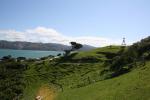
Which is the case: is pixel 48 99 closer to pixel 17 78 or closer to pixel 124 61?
pixel 124 61

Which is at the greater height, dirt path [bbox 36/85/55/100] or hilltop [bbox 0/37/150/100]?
hilltop [bbox 0/37/150/100]

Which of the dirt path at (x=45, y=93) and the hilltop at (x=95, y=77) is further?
the dirt path at (x=45, y=93)

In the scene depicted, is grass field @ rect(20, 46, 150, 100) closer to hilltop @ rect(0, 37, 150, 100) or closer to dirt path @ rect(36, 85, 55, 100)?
hilltop @ rect(0, 37, 150, 100)

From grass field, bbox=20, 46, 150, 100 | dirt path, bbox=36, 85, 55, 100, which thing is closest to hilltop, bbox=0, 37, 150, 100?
grass field, bbox=20, 46, 150, 100

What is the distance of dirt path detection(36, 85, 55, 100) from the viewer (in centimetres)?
5522

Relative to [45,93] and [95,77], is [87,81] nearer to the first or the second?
[95,77]

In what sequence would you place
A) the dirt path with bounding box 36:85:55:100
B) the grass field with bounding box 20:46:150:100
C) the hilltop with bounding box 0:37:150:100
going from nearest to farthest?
1. the grass field with bounding box 20:46:150:100
2. the hilltop with bounding box 0:37:150:100
3. the dirt path with bounding box 36:85:55:100

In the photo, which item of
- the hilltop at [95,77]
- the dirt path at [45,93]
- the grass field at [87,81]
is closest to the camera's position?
the grass field at [87,81]

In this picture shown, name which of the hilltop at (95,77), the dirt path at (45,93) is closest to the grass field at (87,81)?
the hilltop at (95,77)

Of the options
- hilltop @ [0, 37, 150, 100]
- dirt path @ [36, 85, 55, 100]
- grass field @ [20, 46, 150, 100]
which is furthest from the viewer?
dirt path @ [36, 85, 55, 100]

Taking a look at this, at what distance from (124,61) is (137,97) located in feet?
128

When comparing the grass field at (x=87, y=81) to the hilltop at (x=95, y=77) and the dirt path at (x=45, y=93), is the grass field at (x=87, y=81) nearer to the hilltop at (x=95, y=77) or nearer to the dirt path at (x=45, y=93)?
the hilltop at (x=95, y=77)

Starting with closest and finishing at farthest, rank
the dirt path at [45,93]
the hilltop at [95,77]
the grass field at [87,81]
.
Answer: the grass field at [87,81] < the hilltop at [95,77] < the dirt path at [45,93]

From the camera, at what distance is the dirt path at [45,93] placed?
181ft
